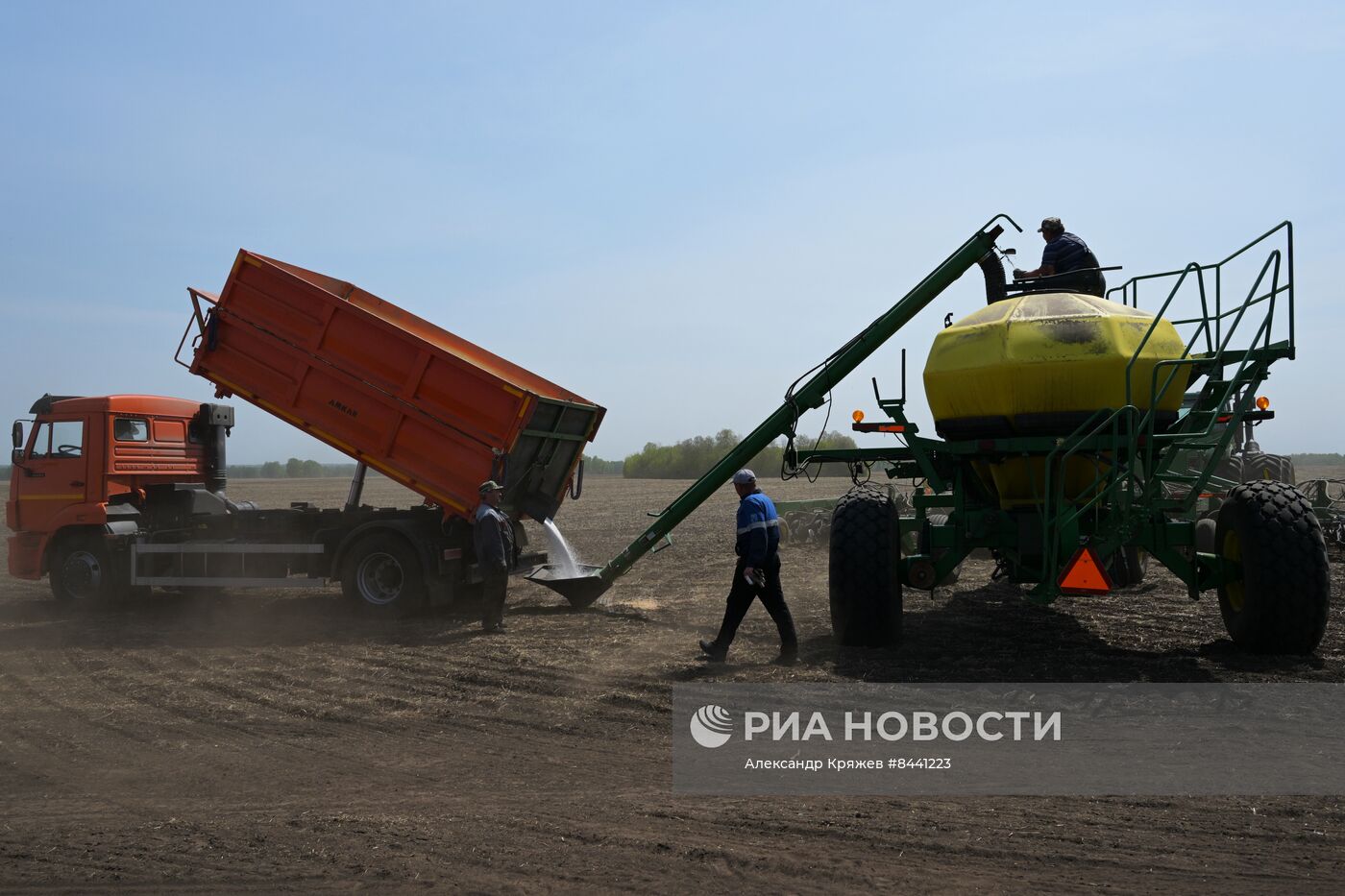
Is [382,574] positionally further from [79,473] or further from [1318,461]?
[1318,461]

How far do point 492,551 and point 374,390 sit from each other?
7.44 feet

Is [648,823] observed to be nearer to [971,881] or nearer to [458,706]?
[971,881]

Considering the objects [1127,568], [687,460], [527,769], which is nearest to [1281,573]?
[1127,568]

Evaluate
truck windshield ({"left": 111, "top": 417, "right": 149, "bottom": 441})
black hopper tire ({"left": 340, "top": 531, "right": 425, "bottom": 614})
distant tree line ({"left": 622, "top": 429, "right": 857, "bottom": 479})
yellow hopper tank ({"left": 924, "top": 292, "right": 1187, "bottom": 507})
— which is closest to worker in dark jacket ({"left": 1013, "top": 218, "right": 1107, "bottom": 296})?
yellow hopper tank ({"left": 924, "top": 292, "right": 1187, "bottom": 507})

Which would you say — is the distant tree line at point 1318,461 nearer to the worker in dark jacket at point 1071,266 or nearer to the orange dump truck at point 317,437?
the worker in dark jacket at point 1071,266

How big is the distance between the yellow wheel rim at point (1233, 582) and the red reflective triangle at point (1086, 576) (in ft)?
3.97

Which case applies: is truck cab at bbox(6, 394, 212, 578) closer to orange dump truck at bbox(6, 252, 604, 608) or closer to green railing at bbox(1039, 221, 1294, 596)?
orange dump truck at bbox(6, 252, 604, 608)

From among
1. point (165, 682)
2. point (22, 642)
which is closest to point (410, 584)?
point (165, 682)

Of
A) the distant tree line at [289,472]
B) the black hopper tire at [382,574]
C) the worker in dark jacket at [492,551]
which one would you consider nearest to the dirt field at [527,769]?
the black hopper tire at [382,574]

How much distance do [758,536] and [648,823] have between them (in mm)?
3577

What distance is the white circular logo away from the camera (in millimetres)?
6219

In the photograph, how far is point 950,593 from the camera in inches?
465

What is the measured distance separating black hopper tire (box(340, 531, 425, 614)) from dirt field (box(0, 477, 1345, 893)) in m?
0.31

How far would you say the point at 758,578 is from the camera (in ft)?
26.7
